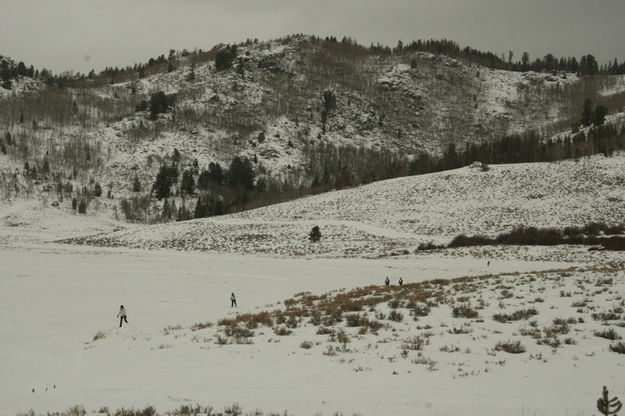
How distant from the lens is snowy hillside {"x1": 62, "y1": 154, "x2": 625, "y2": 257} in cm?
5994

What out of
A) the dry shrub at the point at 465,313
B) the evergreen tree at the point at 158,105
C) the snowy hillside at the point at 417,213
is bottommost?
the dry shrub at the point at 465,313

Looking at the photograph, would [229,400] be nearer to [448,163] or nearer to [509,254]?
[509,254]

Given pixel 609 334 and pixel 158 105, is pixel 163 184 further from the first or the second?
pixel 609 334

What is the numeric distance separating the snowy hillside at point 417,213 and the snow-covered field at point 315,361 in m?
35.3

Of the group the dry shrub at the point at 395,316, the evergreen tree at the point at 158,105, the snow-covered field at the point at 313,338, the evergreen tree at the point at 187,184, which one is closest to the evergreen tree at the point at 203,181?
the evergreen tree at the point at 187,184

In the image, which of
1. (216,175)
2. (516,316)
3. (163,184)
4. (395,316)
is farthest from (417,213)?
(163,184)

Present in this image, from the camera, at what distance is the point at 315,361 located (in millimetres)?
10227

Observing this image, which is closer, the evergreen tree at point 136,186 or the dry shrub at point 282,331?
the dry shrub at point 282,331

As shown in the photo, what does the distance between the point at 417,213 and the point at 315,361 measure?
2557 inches

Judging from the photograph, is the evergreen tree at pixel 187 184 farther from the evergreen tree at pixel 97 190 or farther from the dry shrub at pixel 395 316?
the dry shrub at pixel 395 316

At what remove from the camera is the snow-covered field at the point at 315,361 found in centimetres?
751

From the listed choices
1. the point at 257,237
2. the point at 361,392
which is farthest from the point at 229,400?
the point at 257,237

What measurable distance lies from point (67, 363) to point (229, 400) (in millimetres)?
6817

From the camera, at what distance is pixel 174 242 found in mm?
66688
